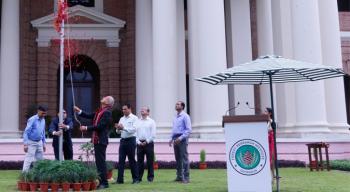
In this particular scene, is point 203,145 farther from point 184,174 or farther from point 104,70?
point 104,70

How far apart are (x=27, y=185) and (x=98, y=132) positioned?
1.91 metres

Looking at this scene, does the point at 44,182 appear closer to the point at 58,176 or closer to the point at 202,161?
the point at 58,176

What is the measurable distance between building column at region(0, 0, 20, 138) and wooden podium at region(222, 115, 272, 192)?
55.7 ft

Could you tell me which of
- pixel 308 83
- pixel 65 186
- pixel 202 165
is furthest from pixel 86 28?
pixel 65 186

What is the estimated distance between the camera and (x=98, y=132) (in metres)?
11.4

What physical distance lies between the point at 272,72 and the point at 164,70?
32.2ft

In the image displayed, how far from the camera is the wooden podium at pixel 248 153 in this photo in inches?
394

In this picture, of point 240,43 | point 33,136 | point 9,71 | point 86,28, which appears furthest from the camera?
point 86,28

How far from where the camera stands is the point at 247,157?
33.1ft

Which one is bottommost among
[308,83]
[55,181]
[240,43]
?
[55,181]

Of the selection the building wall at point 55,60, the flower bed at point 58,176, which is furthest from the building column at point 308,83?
the flower bed at point 58,176

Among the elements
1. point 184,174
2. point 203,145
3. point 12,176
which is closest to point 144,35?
point 203,145

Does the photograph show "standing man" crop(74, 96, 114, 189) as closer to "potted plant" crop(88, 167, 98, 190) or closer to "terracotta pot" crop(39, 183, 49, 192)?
"potted plant" crop(88, 167, 98, 190)

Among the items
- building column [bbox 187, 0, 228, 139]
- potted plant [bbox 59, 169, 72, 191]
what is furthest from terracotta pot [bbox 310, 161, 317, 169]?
potted plant [bbox 59, 169, 72, 191]
